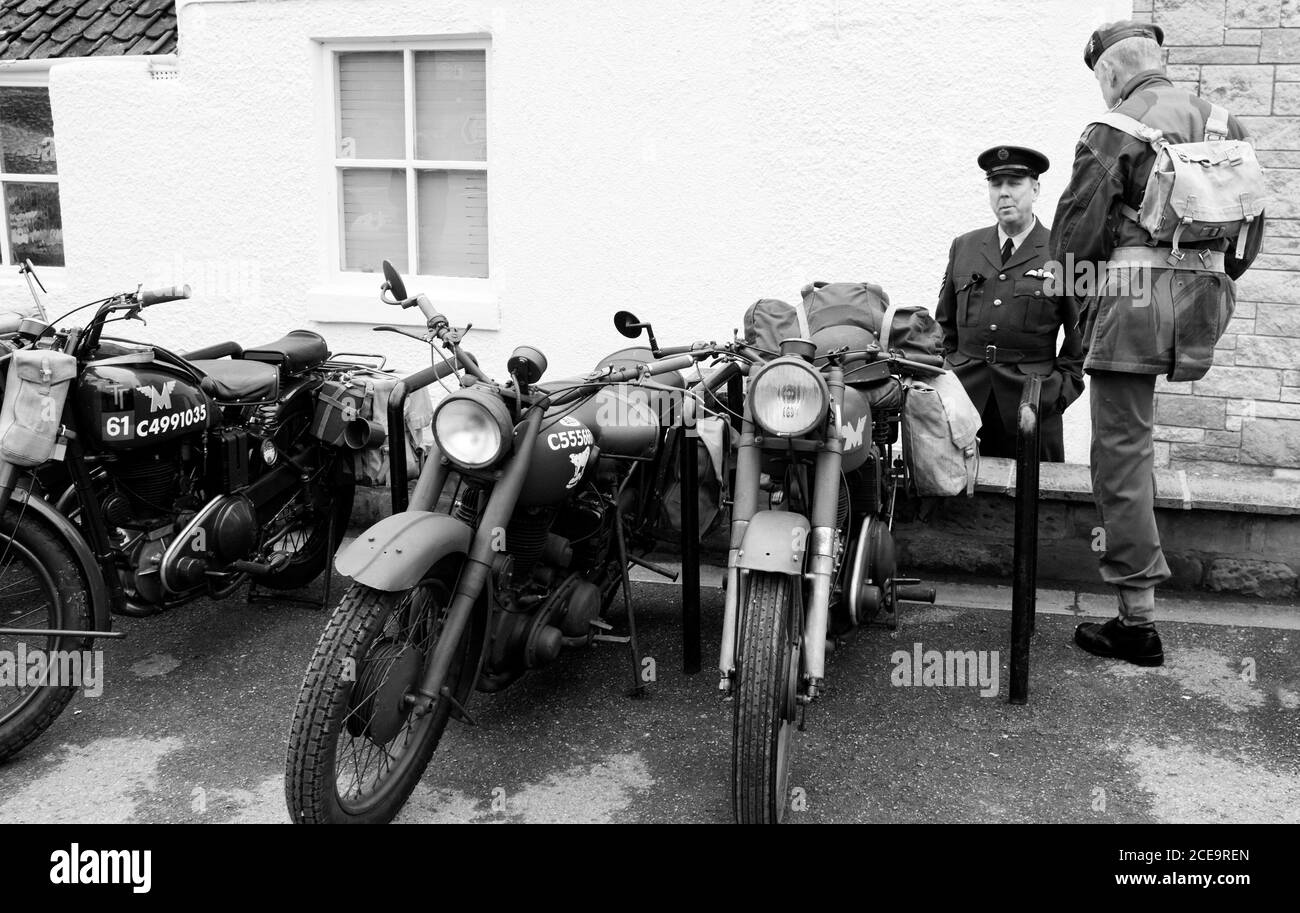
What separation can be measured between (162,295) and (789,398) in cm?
214

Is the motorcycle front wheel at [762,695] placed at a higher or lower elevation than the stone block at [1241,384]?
lower

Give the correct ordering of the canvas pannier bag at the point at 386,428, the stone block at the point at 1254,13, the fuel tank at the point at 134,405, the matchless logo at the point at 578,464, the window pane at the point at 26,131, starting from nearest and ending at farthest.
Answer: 1. the matchless logo at the point at 578,464
2. the fuel tank at the point at 134,405
3. the canvas pannier bag at the point at 386,428
4. the stone block at the point at 1254,13
5. the window pane at the point at 26,131

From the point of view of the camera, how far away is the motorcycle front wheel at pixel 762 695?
2.99 metres

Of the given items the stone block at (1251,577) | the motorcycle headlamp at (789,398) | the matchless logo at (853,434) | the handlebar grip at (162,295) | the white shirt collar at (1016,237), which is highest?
the white shirt collar at (1016,237)

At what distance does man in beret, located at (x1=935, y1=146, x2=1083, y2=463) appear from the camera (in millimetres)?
4809

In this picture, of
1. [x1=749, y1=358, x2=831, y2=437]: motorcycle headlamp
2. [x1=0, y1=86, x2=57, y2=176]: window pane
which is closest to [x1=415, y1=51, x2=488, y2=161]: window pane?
[x1=0, y1=86, x2=57, y2=176]: window pane

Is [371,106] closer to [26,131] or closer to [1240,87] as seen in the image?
[26,131]

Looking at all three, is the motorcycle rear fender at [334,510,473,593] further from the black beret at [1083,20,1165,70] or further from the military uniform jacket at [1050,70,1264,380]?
the black beret at [1083,20,1165,70]

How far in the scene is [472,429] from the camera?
3262mm

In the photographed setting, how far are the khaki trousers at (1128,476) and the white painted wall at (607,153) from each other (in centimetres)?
121

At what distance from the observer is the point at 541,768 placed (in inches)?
144

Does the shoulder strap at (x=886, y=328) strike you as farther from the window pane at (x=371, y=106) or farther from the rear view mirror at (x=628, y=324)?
the window pane at (x=371, y=106)

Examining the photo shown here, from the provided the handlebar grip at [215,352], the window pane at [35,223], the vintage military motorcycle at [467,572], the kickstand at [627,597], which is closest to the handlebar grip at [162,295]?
the handlebar grip at [215,352]

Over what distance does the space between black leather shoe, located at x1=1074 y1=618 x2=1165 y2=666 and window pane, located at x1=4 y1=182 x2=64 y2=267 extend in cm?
576
